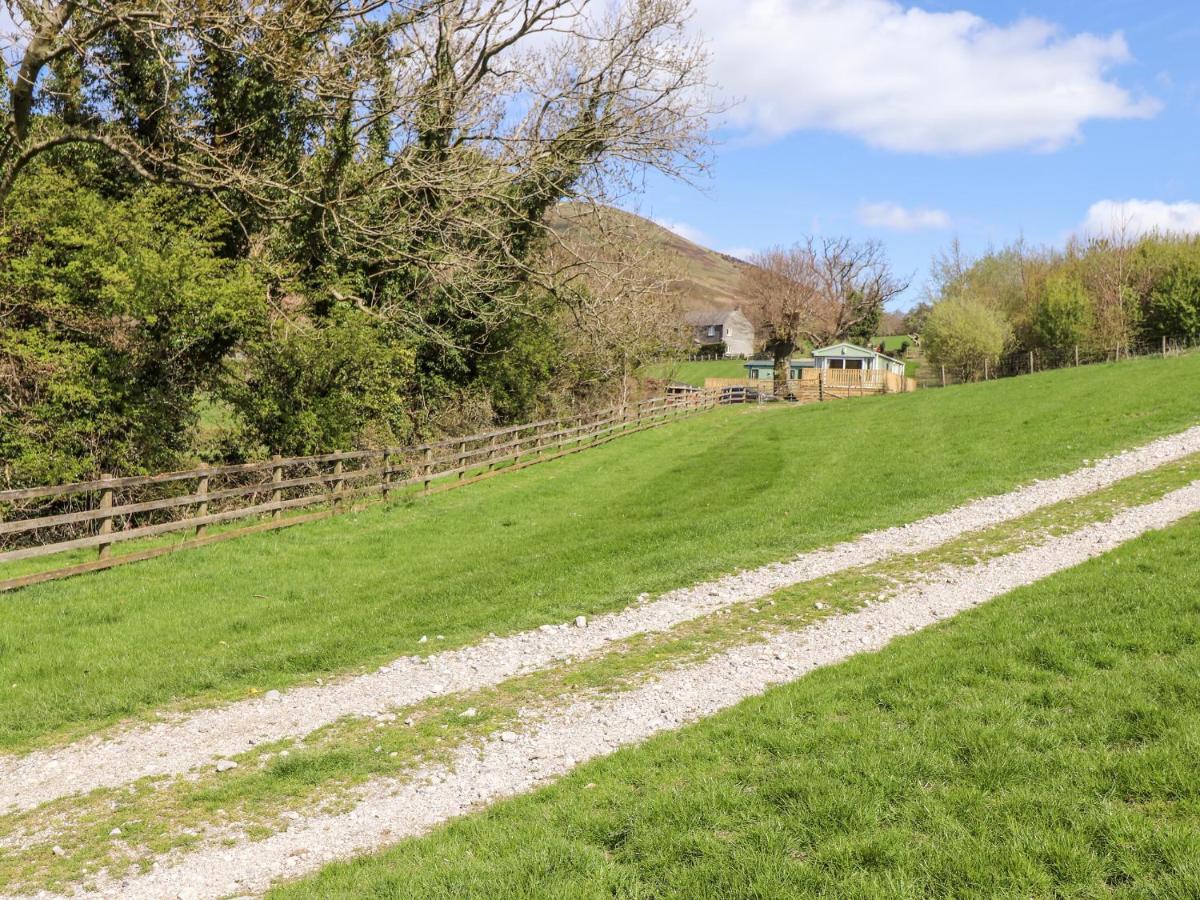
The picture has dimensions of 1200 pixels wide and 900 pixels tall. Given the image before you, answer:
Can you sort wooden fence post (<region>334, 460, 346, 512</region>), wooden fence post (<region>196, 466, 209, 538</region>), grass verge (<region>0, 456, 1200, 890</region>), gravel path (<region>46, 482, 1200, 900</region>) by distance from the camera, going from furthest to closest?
1. wooden fence post (<region>334, 460, 346, 512</region>)
2. wooden fence post (<region>196, 466, 209, 538</region>)
3. grass verge (<region>0, 456, 1200, 890</region>)
4. gravel path (<region>46, 482, 1200, 900</region>)

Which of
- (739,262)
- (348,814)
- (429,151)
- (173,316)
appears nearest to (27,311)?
(173,316)

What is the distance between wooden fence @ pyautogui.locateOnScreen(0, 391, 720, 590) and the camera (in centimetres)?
1151

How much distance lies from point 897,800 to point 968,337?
56056 mm

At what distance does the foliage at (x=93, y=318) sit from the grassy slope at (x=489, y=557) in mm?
3482

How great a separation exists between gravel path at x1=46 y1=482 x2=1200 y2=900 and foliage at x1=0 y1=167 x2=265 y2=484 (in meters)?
11.5

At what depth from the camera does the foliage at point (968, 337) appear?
53.0 m

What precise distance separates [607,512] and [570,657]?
8.72m

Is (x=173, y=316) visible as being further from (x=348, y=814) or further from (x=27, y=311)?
(x=348, y=814)

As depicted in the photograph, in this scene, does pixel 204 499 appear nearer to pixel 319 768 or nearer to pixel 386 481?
pixel 386 481

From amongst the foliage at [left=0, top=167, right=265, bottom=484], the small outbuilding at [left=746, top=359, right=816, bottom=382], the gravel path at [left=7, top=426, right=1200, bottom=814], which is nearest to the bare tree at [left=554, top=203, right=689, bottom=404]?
the foliage at [left=0, top=167, right=265, bottom=484]

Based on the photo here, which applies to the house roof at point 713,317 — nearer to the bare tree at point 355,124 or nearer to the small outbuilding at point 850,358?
the small outbuilding at point 850,358

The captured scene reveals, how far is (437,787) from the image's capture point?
5109 mm

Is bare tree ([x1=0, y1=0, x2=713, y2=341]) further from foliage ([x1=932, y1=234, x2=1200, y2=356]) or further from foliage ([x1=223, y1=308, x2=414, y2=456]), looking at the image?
foliage ([x1=932, y1=234, x2=1200, y2=356])

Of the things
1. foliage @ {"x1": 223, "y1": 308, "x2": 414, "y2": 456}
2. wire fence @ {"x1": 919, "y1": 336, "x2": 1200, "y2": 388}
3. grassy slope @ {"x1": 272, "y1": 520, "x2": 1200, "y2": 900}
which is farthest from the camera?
wire fence @ {"x1": 919, "y1": 336, "x2": 1200, "y2": 388}
